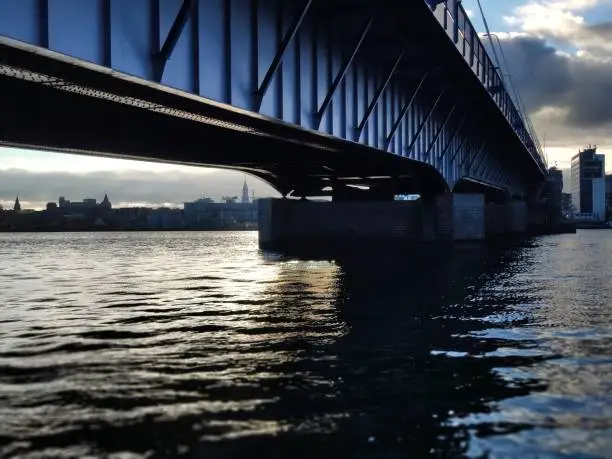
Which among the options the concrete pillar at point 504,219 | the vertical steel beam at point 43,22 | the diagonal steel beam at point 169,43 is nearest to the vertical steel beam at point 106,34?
the diagonal steel beam at point 169,43

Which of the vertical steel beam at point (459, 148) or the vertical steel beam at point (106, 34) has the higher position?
the vertical steel beam at point (459, 148)

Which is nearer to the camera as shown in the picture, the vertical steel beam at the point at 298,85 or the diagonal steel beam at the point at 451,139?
the vertical steel beam at the point at 298,85

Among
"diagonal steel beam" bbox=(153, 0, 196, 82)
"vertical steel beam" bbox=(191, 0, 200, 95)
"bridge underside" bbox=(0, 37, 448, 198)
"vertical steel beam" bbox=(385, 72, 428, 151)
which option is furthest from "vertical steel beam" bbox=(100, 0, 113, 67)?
"vertical steel beam" bbox=(385, 72, 428, 151)

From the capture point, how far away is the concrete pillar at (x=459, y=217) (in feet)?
216

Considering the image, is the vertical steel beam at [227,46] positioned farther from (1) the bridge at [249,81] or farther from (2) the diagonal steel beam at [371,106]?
(2) the diagonal steel beam at [371,106]

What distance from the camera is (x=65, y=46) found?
1557cm

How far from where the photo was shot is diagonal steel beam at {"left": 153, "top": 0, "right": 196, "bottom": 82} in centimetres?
1869

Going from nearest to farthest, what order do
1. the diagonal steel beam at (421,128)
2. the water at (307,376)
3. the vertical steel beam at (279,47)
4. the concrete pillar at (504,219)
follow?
the water at (307,376)
the vertical steel beam at (279,47)
the diagonal steel beam at (421,128)
the concrete pillar at (504,219)

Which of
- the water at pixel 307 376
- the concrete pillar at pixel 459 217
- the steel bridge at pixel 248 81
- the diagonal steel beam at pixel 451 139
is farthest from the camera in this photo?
the concrete pillar at pixel 459 217

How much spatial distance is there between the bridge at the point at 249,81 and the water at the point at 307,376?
7.08m

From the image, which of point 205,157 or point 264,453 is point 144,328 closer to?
point 264,453

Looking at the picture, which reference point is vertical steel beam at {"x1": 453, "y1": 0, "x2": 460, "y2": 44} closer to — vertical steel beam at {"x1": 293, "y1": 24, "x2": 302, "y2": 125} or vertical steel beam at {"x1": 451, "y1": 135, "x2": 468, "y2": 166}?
vertical steel beam at {"x1": 293, "y1": 24, "x2": 302, "y2": 125}

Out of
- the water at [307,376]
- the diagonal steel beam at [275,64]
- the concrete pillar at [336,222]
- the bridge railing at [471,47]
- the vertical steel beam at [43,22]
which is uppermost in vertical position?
the bridge railing at [471,47]

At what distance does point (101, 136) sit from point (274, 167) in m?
26.0
